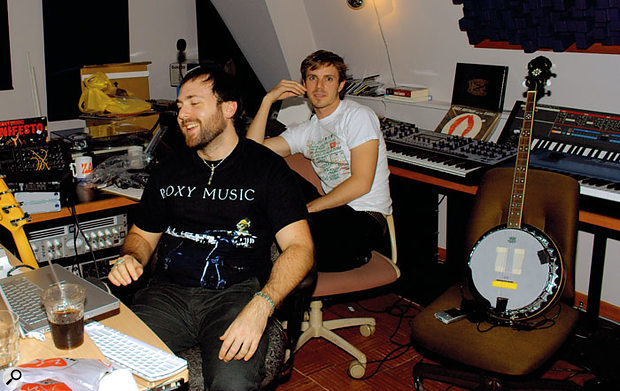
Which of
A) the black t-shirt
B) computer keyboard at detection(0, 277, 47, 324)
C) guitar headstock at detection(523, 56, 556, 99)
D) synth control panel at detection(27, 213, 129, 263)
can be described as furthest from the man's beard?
guitar headstock at detection(523, 56, 556, 99)

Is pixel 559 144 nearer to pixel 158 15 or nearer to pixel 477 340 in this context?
pixel 477 340

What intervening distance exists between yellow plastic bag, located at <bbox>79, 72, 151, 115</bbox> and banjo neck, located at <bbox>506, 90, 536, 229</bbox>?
2.76m

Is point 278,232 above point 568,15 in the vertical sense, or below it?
→ below

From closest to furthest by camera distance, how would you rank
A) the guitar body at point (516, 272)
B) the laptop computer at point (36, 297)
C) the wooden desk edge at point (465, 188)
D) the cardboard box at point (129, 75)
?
the laptop computer at point (36, 297), the guitar body at point (516, 272), the wooden desk edge at point (465, 188), the cardboard box at point (129, 75)

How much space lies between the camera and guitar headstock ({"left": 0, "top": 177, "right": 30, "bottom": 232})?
2020 mm

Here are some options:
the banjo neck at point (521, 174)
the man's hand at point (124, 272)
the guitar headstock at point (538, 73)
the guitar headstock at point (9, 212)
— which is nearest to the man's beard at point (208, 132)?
the man's hand at point (124, 272)

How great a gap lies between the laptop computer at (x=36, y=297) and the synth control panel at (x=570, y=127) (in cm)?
200

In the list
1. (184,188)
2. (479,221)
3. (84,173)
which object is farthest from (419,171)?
(84,173)

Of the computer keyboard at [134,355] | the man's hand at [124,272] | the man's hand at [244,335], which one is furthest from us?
the man's hand at [124,272]

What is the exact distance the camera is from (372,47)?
160 inches

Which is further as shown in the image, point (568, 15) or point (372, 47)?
point (372, 47)

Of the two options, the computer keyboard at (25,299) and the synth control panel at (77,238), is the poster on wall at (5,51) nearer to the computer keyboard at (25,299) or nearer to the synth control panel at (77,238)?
the synth control panel at (77,238)

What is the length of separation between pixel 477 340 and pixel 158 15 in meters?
4.13

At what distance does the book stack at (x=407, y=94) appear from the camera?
365 cm
